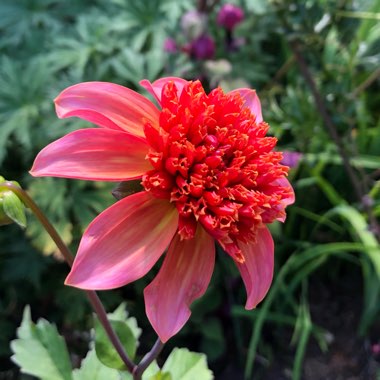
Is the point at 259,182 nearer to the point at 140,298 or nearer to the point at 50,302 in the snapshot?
the point at 140,298

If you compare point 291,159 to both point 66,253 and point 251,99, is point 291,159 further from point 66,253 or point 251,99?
point 66,253

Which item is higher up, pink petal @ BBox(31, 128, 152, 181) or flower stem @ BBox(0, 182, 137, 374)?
pink petal @ BBox(31, 128, 152, 181)

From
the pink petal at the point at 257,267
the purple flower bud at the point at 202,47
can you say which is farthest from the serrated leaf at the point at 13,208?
the purple flower bud at the point at 202,47


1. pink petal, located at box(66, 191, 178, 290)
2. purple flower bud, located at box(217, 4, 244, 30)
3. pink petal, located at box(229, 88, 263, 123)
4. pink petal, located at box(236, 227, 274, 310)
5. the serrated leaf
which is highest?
pink petal, located at box(229, 88, 263, 123)

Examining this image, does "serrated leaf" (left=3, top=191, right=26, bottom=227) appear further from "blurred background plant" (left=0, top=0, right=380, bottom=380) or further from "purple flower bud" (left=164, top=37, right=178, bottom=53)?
"purple flower bud" (left=164, top=37, right=178, bottom=53)

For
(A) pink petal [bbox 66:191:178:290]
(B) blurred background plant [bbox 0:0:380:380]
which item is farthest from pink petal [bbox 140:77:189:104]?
(B) blurred background plant [bbox 0:0:380:380]

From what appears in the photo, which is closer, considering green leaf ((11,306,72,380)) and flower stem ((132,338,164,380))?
flower stem ((132,338,164,380))

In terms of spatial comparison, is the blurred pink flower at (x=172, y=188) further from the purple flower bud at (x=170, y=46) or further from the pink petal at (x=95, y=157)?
the purple flower bud at (x=170, y=46)
